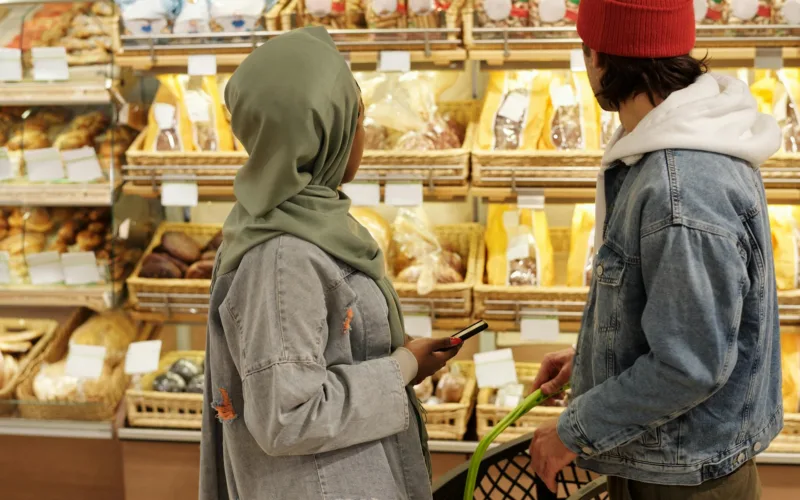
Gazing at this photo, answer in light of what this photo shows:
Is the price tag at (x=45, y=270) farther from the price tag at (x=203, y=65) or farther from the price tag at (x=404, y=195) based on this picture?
the price tag at (x=404, y=195)

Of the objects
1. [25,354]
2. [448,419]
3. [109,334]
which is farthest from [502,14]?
[25,354]

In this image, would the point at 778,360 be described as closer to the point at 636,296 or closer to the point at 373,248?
the point at 636,296

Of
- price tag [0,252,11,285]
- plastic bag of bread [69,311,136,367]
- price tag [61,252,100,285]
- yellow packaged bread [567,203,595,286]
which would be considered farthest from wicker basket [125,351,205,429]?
yellow packaged bread [567,203,595,286]

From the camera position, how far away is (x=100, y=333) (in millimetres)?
3029

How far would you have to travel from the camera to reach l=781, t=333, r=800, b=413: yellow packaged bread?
8.83 feet

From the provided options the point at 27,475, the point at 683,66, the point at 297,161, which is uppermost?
the point at 683,66

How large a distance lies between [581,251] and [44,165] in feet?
6.02

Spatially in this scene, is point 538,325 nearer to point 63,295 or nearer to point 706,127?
point 706,127

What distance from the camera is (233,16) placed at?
8.66ft

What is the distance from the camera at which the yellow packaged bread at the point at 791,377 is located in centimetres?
269

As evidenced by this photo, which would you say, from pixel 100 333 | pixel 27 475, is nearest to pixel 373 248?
pixel 100 333

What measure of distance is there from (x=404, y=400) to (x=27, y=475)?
6.74 feet

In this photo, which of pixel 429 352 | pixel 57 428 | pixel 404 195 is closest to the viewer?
pixel 429 352

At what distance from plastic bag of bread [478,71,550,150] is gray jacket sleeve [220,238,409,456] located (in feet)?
4.46
